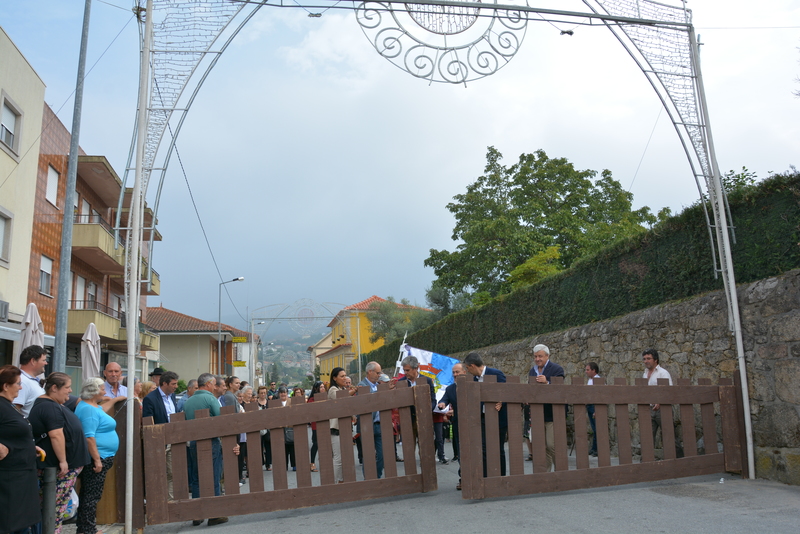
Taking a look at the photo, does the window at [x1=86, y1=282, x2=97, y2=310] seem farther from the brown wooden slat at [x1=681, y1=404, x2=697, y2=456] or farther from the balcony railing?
the brown wooden slat at [x1=681, y1=404, x2=697, y2=456]

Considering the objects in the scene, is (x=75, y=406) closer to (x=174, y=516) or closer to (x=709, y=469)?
(x=174, y=516)

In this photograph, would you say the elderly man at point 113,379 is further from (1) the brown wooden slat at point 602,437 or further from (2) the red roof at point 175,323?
(2) the red roof at point 175,323

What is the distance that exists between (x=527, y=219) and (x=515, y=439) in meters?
27.1

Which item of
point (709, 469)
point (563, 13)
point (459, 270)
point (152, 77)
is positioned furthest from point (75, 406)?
point (459, 270)

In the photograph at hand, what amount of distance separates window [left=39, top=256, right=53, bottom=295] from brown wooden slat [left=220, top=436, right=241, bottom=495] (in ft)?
56.8

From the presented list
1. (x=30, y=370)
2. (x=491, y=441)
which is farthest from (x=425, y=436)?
(x=30, y=370)

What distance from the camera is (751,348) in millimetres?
7609

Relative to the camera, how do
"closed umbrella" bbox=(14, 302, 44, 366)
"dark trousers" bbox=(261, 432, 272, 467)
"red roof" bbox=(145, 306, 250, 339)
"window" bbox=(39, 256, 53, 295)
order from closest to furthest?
"closed umbrella" bbox=(14, 302, 44, 366)
"dark trousers" bbox=(261, 432, 272, 467)
"window" bbox=(39, 256, 53, 295)
"red roof" bbox=(145, 306, 250, 339)

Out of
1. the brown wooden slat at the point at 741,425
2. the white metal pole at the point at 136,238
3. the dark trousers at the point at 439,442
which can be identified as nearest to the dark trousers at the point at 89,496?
the white metal pole at the point at 136,238

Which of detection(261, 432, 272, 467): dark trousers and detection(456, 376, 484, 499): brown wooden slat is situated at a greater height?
detection(456, 376, 484, 499): brown wooden slat

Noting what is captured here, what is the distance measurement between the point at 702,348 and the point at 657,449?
5.66 feet

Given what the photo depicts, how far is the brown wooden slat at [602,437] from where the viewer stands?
6.95 metres

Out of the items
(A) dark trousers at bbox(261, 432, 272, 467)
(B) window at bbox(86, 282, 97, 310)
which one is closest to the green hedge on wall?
(A) dark trousers at bbox(261, 432, 272, 467)

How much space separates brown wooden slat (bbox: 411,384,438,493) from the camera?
6.71 m
